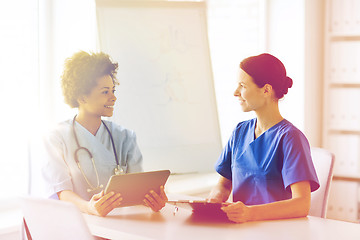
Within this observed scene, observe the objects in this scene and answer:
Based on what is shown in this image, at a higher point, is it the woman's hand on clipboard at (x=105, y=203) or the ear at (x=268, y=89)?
the ear at (x=268, y=89)

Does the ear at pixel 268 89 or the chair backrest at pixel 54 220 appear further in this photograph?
the ear at pixel 268 89

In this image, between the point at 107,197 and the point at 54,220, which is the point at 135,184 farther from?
the point at 54,220

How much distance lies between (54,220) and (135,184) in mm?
391

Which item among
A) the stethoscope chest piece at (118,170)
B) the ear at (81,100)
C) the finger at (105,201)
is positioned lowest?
the finger at (105,201)

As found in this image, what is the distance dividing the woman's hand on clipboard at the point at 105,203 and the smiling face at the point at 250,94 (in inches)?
23.2

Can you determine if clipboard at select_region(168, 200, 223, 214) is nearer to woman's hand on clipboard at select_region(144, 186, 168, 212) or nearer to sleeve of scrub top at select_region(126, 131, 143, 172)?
woman's hand on clipboard at select_region(144, 186, 168, 212)

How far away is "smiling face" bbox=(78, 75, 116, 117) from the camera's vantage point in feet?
6.94

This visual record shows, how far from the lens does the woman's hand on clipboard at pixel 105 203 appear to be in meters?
1.75

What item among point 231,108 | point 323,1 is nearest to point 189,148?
point 231,108

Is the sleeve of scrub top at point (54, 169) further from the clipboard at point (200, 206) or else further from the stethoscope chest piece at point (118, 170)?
the clipboard at point (200, 206)

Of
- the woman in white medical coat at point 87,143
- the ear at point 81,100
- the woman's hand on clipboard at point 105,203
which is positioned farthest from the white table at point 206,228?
the ear at point 81,100

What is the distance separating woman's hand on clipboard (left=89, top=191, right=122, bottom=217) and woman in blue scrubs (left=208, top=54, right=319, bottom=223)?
1.31ft

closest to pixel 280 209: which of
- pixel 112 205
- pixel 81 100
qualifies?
pixel 112 205

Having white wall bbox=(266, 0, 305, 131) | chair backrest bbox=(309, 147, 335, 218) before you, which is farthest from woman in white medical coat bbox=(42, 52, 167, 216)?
white wall bbox=(266, 0, 305, 131)
